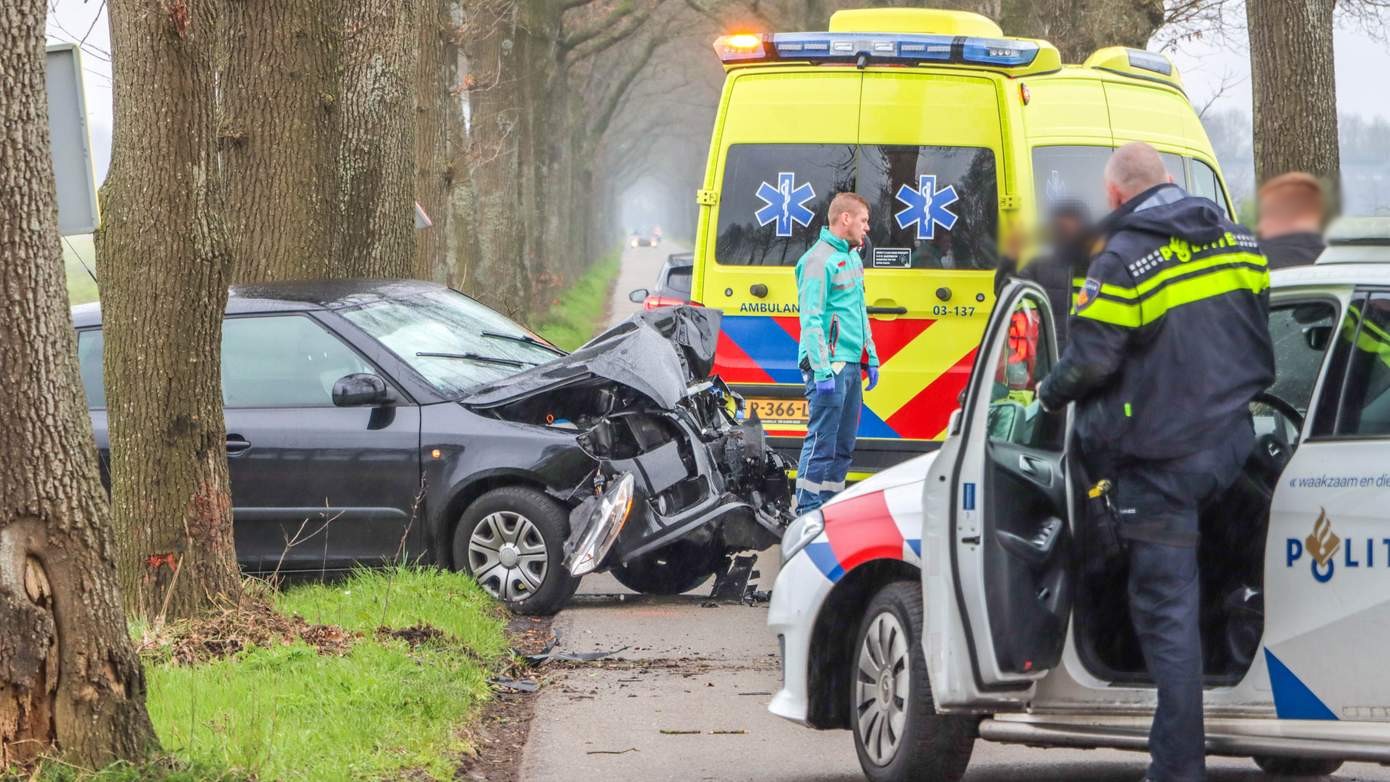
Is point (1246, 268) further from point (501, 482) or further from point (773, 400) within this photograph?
point (773, 400)

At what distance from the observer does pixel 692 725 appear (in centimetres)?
677

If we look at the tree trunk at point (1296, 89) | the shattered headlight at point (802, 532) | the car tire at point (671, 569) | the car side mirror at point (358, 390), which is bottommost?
the car tire at point (671, 569)

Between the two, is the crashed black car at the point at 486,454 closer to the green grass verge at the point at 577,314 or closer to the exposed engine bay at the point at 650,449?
the exposed engine bay at the point at 650,449

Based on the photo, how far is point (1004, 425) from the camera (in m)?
5.31

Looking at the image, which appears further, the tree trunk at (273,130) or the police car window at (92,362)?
the tree trunk at (273,130)

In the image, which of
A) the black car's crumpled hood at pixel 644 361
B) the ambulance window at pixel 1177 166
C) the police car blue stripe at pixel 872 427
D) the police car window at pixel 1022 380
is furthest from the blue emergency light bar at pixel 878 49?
the police car window at pixel 1022 380

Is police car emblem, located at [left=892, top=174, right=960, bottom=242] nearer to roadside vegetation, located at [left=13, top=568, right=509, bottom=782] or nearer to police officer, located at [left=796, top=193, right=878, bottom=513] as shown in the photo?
police officer, located at [left=796, top=193, right=878, bottom=513]

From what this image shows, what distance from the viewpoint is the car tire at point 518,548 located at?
877cm

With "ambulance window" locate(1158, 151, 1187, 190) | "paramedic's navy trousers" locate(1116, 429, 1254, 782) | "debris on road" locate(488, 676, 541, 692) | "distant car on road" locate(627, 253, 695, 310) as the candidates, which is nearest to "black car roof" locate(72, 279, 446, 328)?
"debris on road" locate(488, 676, 541, 692)

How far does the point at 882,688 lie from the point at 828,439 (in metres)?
4.23

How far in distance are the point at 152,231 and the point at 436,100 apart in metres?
10.4

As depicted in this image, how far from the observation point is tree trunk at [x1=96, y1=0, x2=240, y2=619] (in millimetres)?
7371

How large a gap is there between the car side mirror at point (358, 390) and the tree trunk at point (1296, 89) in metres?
5.33

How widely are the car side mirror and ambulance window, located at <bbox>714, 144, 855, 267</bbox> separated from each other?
2.26m
